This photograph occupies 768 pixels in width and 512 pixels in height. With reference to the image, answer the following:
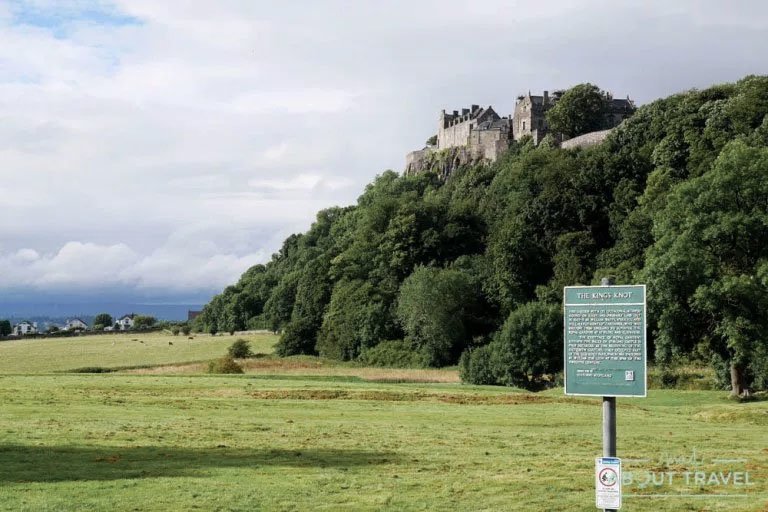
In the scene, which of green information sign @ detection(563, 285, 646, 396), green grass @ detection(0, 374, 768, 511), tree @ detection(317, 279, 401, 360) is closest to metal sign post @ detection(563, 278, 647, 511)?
green information sign @ detection(563, 285, 646, 396)

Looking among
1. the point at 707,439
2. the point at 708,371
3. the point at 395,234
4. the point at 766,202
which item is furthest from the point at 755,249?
the point at 395,234

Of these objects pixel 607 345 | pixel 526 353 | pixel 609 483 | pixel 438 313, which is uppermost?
pixel 438 313

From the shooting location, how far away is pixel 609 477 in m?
15.8

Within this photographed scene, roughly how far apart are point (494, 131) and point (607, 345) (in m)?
157

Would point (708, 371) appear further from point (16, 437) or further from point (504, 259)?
point (16, 437)

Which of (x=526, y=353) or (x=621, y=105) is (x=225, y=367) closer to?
(x=526, y=353)

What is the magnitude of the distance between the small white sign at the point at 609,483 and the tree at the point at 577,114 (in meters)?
137

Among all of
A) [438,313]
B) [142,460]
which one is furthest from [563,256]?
[142,460]

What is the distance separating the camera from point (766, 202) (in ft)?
173

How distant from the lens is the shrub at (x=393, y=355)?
97500 millimetres

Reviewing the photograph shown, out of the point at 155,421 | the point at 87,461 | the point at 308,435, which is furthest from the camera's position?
the point at 155,421

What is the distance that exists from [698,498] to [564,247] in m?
81.6

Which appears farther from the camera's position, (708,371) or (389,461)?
(708,371)

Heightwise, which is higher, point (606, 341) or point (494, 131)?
point (494, 131)
